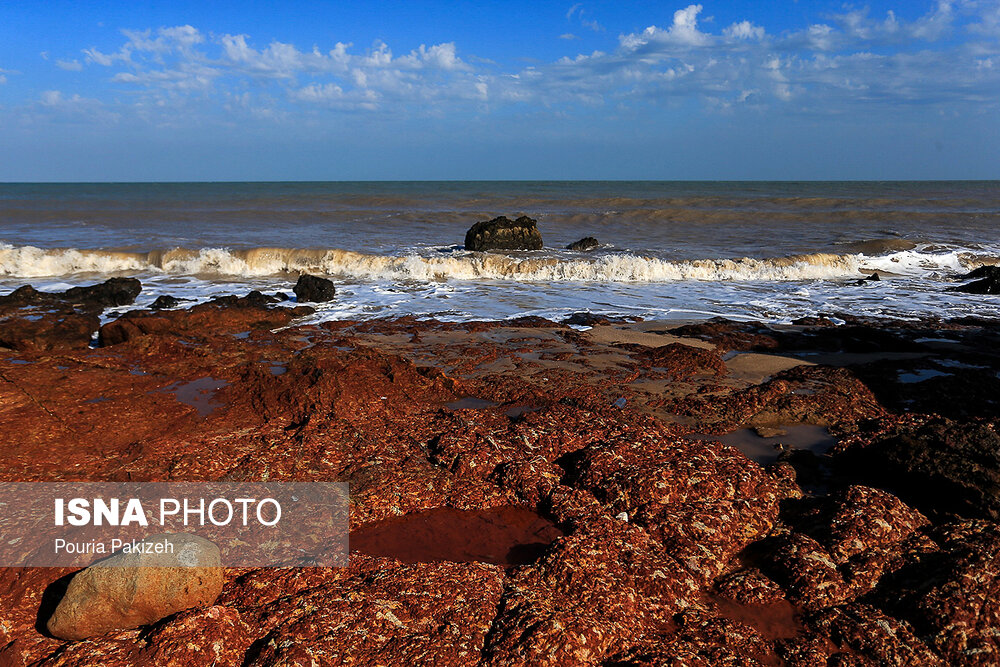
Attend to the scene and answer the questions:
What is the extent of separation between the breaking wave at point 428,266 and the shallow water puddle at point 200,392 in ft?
31.4

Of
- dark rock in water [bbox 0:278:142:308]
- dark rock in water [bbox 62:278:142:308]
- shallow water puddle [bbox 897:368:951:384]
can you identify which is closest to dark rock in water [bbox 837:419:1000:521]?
shallow water puddle [bbox 897:368:951:384]

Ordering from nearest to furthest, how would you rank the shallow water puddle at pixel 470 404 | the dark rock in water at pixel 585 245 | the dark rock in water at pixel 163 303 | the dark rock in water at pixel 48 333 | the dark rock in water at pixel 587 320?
the shallow water puddle at pixel 470 404, the dark rock in water at pixel 48 333, the dark rock in water at pixel 587 320, the dark rock in water at pixel 163 303, the dark rock in water at pixel 585 245

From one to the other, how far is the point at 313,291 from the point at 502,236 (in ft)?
28.7

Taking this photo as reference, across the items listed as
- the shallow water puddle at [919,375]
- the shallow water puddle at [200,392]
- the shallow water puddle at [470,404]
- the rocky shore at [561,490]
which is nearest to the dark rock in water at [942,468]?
the rocky shore at [561,490]

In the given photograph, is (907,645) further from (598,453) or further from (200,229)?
(200,229)

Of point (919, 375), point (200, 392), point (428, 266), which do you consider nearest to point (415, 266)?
point (428, 266)

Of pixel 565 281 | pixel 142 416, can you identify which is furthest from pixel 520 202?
pixel 142 416

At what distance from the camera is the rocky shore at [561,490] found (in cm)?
324

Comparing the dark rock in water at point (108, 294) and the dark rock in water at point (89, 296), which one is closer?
the dark rock in water at point (89, 296)

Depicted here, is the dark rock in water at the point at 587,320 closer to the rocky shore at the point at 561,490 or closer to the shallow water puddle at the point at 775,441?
the rocky shore at the point at 561,490

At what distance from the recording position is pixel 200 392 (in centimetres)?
668

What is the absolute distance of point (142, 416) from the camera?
19.4 feet

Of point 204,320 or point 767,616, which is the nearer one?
point 767,616

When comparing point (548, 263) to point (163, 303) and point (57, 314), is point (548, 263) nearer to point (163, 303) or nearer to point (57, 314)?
point (163, 303)
